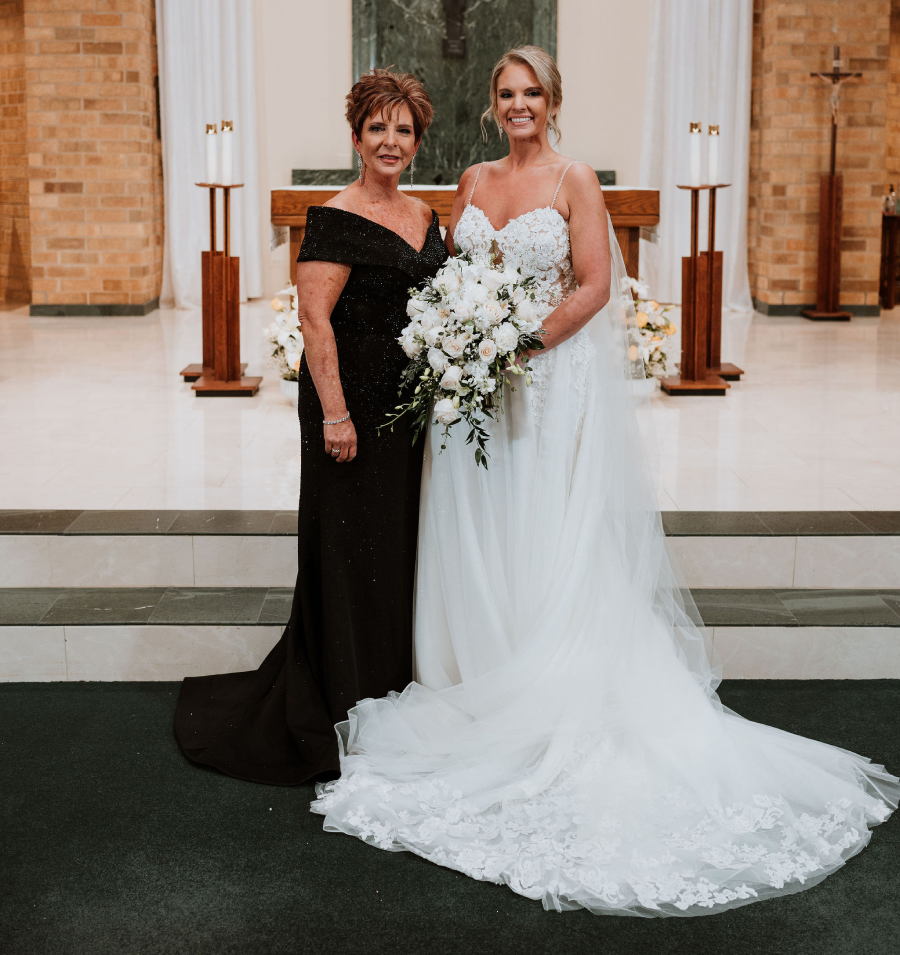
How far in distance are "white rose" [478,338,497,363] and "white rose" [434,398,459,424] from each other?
0.44ft

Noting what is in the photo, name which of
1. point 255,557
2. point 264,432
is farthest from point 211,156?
point 255,557

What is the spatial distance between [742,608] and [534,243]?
142 centimetres

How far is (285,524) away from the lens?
3.85 m

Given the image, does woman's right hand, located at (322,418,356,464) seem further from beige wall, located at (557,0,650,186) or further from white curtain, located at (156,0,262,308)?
beige wall, located at (557,0,650,186)

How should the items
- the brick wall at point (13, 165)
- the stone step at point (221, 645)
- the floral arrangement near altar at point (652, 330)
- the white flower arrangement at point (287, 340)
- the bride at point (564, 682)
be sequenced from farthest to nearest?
1. the brick wall at point (13, 165)
2. the floral arrangement near altar at point (652, 330)
3. the white flower arrangement at point (287, 340)
4. the stone step at point (221, 645)
5. the bride at point (564, 682)

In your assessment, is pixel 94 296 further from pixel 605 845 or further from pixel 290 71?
pixel 605 845

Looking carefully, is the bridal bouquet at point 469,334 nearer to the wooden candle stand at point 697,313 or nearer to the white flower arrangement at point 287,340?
the white flower arrangement at point 287,340

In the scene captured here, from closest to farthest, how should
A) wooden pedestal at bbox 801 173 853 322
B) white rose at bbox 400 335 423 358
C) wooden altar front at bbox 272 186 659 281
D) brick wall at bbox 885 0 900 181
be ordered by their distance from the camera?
white rose at bbox 400 335 423 358 → wooden altar front at bbox 272 186 659 281 → wooden pedestal at bbox 801 173 853 322 → brick wall at bbox 885 0 900 181

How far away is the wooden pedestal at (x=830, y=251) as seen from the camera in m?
9.23

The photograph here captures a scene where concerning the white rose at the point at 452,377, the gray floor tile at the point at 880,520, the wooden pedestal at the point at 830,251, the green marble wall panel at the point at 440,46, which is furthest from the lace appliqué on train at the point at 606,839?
the green marble wall panel at the point at 440,46

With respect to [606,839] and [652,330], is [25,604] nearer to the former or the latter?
[606,839]

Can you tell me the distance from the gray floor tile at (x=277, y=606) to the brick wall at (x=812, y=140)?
706 centimetres

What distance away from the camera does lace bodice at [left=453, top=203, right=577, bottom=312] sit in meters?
2.77

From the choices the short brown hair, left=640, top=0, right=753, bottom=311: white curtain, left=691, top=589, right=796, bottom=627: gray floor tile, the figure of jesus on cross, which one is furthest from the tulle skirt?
left=640, top=0, right=753, bottom=311: white curtain
